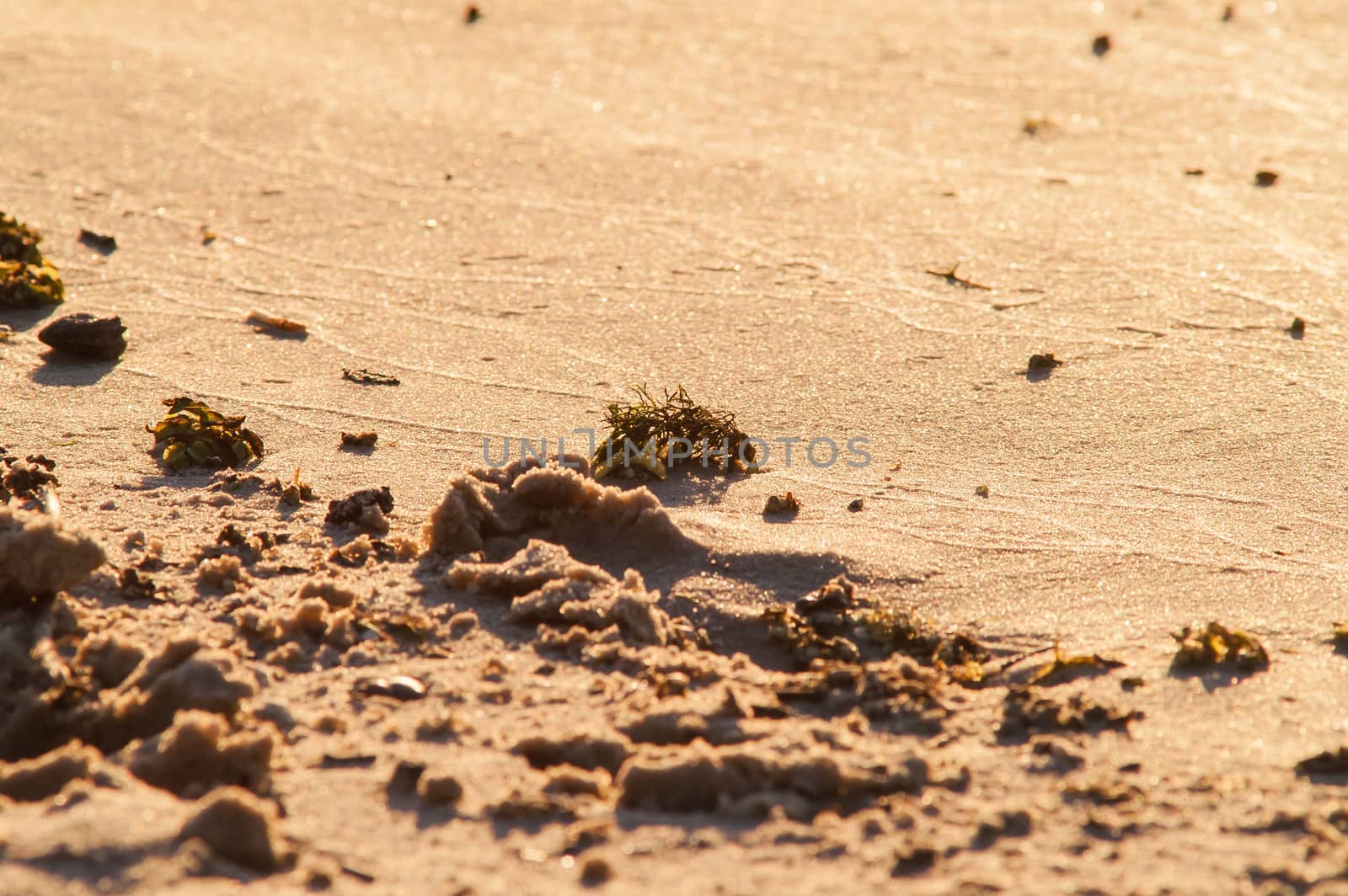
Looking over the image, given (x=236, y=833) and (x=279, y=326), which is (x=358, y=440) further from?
(x=236, y=833)

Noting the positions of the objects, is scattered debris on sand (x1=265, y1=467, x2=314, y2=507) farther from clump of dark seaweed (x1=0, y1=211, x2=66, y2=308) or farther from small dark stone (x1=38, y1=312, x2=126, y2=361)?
clump of dark seaweed (x1=0, y1=211, x2=66, y2=308)

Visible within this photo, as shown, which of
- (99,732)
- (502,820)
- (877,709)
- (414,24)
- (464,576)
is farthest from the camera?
(414,24)

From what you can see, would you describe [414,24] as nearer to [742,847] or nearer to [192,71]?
[192,71]

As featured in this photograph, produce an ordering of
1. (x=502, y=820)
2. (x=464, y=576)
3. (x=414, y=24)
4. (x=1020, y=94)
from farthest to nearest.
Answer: (x=414, y=24)
(x=1020, y=94)
(x=464, y=576)
(x=502, y=820)

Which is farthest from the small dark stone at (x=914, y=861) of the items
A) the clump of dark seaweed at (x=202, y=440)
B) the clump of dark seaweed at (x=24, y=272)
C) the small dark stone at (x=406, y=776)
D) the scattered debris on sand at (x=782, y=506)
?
the clump of dark seaweed at (x=24, y=272)

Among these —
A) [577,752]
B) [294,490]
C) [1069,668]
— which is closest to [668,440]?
[294,490]

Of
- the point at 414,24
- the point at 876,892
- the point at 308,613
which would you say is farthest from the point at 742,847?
the point at 414,24
